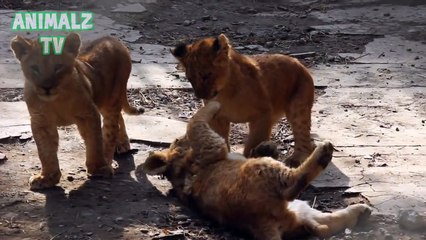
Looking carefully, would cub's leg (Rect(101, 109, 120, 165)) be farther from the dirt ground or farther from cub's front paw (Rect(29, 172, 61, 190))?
cub's front paw (Rect(29, 172, 61, 190))

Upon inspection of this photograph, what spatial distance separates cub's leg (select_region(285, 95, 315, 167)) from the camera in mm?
6957

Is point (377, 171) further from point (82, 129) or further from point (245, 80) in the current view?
point (82, 129)

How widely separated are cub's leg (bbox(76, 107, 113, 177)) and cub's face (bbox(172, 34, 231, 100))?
99 centimetres

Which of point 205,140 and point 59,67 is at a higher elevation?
point 59,67

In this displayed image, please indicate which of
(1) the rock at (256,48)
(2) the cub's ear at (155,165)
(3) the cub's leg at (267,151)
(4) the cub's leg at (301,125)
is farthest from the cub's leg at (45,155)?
(1) the rock at (256,48)

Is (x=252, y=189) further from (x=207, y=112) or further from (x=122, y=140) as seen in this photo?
(x=122, y=140)

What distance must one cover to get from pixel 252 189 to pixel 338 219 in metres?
0.70

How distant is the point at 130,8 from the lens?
13.4 m

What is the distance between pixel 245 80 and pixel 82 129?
147 cm

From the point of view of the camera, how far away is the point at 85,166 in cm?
661

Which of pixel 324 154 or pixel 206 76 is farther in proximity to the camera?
pixel 206 76

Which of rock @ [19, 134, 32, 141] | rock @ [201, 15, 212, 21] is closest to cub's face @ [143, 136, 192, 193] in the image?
rock @ [19, 134, 32, 141]

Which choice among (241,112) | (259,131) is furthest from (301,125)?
(241,112)

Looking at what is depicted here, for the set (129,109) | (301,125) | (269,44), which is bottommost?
(269,44)
